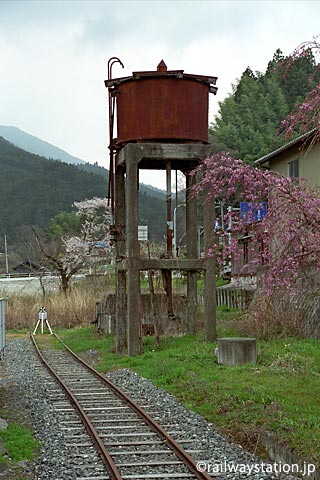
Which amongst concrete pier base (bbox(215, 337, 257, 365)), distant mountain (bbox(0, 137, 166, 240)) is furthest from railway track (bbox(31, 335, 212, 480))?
distant mountain (bbox(0, 137, 166, 240))

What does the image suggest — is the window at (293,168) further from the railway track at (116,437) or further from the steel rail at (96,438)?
the steel rail at (96,438)

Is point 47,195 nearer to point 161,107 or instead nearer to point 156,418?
point 161,107

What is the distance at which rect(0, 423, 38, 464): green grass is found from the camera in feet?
29.7

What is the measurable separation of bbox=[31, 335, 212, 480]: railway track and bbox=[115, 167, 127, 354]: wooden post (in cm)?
482

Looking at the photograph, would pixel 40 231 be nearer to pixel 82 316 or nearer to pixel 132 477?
pixel 82 316

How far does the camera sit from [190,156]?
19.2 meters

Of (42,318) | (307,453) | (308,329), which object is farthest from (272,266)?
(42,318)

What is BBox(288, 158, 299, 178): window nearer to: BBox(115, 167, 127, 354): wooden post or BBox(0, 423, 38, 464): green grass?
BBox(115, 167, 127, 354): wooden post

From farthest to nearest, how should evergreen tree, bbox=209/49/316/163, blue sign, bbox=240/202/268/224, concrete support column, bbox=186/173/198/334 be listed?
1. evergreen tree, bbox=209/49/316/163
2. concrete support column, bbox=186/173/198/334
3. blue sign, bbox=240/202/268/224

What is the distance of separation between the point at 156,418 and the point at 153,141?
369 inches

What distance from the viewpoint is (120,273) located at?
20578 millimetres

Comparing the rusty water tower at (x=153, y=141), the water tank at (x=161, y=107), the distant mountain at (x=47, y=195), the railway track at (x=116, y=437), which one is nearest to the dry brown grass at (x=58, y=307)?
the rusty water tower at (x=153, y=141)

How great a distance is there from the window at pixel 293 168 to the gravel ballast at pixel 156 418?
44.7 ft

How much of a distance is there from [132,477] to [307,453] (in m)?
1.90
